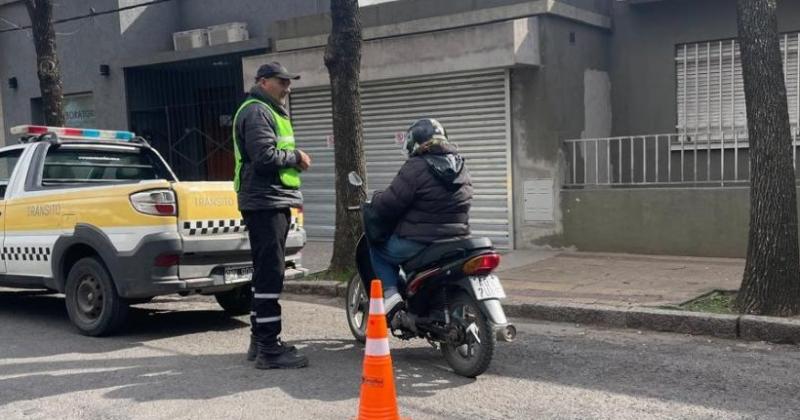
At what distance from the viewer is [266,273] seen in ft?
18.3

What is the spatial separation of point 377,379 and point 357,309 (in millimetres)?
2206

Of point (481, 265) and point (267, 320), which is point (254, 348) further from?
point (481, 265)

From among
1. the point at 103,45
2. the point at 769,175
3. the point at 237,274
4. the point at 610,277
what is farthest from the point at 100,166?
the point at 103,45

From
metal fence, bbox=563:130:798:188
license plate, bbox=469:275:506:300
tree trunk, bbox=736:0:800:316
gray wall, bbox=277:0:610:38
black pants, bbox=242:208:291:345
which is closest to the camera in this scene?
license plate, bbox=469:275:506:300

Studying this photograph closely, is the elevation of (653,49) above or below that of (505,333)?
above

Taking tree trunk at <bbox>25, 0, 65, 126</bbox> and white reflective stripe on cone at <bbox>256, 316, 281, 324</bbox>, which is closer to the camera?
white reflective stripe on cone at <bbox>256, 316, 281, 324</bbox>

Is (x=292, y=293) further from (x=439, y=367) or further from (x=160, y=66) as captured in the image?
(x=160, y=66)

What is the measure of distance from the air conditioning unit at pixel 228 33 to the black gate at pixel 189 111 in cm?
50

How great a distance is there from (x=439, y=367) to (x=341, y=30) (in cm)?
473

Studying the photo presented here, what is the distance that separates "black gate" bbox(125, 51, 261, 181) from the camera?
1572cm

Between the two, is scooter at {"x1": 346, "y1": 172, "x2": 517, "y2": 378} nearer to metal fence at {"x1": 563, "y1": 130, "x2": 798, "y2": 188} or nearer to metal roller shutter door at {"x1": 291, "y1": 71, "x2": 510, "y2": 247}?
metal fence at {"x1": 563, "y1": 130, "x2": 798, "y2": 188}

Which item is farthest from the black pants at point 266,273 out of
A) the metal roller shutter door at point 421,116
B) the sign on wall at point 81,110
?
the sign on wall at point 81,110

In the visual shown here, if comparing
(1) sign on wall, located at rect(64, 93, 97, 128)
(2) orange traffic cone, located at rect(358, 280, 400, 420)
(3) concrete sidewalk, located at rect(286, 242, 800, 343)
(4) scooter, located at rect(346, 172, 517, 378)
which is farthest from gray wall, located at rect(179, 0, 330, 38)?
(2) orange traffic cone, located at rect(358, 280, 400, 420)

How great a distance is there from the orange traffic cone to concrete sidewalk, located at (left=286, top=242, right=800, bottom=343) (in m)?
3.31
